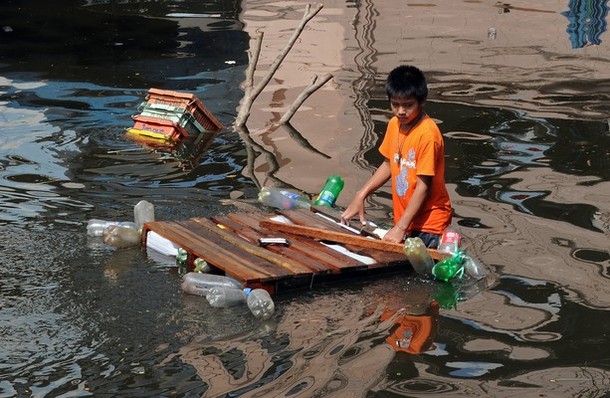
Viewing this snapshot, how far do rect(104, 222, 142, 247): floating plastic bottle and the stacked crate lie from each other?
133 inches

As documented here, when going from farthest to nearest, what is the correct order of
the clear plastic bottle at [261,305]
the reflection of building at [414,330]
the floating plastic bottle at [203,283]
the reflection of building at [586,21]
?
the reflection of building at [586,21] < the floating plastic bottle at [203,283] < the clear plastic bottle at [261,305] < the reflection of building at [414,330]

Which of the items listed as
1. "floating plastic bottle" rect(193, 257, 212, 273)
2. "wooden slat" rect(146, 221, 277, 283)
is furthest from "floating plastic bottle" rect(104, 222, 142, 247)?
"floating plastic bottle" rect(193, 257, 212, 273)

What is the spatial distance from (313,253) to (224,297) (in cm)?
104

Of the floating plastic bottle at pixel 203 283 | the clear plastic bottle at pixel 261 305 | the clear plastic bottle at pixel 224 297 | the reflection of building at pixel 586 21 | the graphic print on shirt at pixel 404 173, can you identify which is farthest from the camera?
the reflection of building at pixel 586 21

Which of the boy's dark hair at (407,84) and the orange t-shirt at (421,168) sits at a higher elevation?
the boy's dark hair at (407,84)

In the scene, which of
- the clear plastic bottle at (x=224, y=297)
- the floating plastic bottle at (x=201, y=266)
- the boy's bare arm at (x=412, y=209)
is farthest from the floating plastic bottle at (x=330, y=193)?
the clear plastic bottle at (x=224, y=297)

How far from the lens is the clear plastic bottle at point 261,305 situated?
269 inches

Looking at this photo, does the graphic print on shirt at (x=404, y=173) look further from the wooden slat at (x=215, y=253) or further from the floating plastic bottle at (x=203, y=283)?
the floating plastic bottle at (x=203, y=283)

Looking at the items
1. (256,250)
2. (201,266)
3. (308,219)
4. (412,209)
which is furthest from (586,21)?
(201,266)

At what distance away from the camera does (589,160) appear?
10.7 m

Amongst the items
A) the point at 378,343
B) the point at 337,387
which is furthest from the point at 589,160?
the point at 337,387

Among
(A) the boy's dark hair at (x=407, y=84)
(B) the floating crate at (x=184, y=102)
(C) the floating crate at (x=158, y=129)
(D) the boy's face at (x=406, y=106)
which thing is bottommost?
(C) the floating crate at (x=158, y=129)

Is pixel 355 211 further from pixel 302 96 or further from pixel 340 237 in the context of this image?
pixel 302 96

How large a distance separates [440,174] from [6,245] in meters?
3.36
